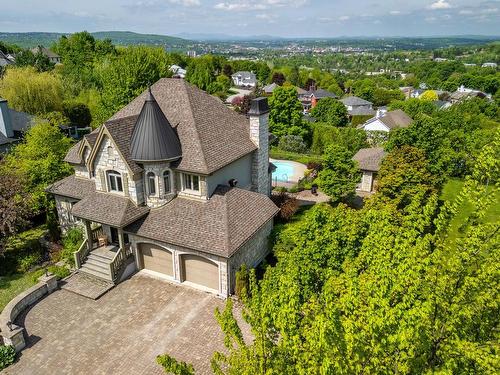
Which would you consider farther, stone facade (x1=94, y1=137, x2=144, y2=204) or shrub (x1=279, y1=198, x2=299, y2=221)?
shrub (x1=279, y1=198, x2=299, y2=221)

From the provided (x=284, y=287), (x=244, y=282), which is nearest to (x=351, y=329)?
(x=284, y=287)

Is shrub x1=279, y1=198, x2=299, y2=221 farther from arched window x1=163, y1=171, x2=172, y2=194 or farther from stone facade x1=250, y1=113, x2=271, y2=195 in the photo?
arched window x1=163, y1=171, x2=172, y2=194

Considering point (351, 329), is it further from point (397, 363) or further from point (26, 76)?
point (26, 76)

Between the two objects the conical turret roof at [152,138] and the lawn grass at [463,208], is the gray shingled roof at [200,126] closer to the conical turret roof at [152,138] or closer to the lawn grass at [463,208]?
the conical turret roof at [152,138]

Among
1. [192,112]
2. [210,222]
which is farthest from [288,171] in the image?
[210,222]

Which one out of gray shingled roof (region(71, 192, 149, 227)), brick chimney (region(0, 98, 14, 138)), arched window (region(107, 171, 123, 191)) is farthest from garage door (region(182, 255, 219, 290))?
brick chimney (region(0, 98, 14, 138))
